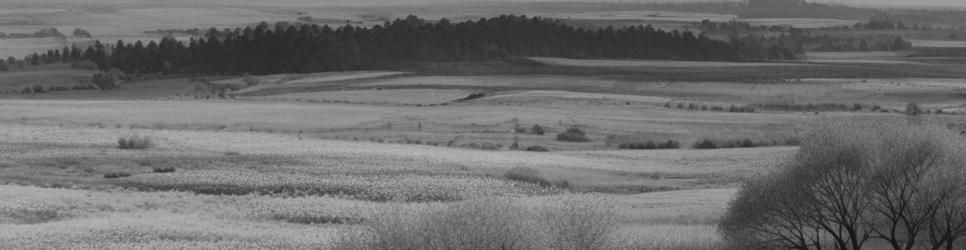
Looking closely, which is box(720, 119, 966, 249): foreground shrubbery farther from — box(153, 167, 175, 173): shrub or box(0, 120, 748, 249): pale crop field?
box(153, 167, 175, 173): shrub

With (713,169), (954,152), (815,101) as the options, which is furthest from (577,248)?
(815,101)

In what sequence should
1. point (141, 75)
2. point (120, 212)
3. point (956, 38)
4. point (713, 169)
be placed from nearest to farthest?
point (120, 212)
point (713, 169)
point (141, 75)
point (956, 38)

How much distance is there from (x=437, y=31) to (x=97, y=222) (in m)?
85.6

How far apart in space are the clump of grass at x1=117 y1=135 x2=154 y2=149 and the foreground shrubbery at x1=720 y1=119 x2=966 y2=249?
24.4m

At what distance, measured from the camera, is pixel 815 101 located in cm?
8612

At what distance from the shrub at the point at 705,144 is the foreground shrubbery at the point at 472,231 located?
109ft

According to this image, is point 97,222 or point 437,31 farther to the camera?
point 437,31

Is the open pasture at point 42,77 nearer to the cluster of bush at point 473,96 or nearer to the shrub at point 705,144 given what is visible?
the cluster of bush at point 473,96

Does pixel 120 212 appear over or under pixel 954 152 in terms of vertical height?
under

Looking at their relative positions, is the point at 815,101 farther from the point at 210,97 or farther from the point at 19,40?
the point at 19,40

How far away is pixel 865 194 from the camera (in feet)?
104

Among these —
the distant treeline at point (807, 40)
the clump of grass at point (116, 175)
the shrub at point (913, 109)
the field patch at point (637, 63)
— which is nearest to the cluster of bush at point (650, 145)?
the shrub at point (913, 109)

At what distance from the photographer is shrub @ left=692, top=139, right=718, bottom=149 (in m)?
60.0

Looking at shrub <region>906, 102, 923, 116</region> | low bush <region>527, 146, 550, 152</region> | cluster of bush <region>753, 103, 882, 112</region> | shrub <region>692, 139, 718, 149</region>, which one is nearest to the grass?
low bush <region>527, 146, 550, 152</region>
